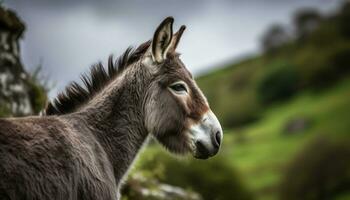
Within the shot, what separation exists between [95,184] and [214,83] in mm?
151509

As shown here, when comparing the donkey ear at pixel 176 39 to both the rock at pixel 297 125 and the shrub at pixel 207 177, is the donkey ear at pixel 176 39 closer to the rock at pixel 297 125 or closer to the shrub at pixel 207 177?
the shrub at pixel 207 177

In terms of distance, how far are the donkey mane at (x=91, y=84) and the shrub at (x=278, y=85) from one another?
119829 mm

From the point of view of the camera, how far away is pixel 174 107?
7.81m

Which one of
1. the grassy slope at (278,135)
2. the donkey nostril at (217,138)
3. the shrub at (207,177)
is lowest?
the grassy slope at (278,135)

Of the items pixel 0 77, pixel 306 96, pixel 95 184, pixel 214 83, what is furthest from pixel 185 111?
pixel 214 83

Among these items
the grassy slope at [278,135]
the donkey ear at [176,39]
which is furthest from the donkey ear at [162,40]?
the grassy slope at [278,135]

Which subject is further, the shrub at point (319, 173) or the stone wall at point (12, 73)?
the shrub at point (319, 173)

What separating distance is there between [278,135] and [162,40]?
3759 inches

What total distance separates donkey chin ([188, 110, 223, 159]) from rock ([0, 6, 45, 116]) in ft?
14.4

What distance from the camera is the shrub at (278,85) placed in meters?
127

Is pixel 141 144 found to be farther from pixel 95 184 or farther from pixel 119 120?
pixel 95 184

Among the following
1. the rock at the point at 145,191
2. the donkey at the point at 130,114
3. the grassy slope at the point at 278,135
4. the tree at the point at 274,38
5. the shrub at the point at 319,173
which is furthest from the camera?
the tree at the point at 274,38

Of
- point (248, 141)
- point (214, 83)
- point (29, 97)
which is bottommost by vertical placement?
point (214, 83)

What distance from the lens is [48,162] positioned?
657 centimetres
